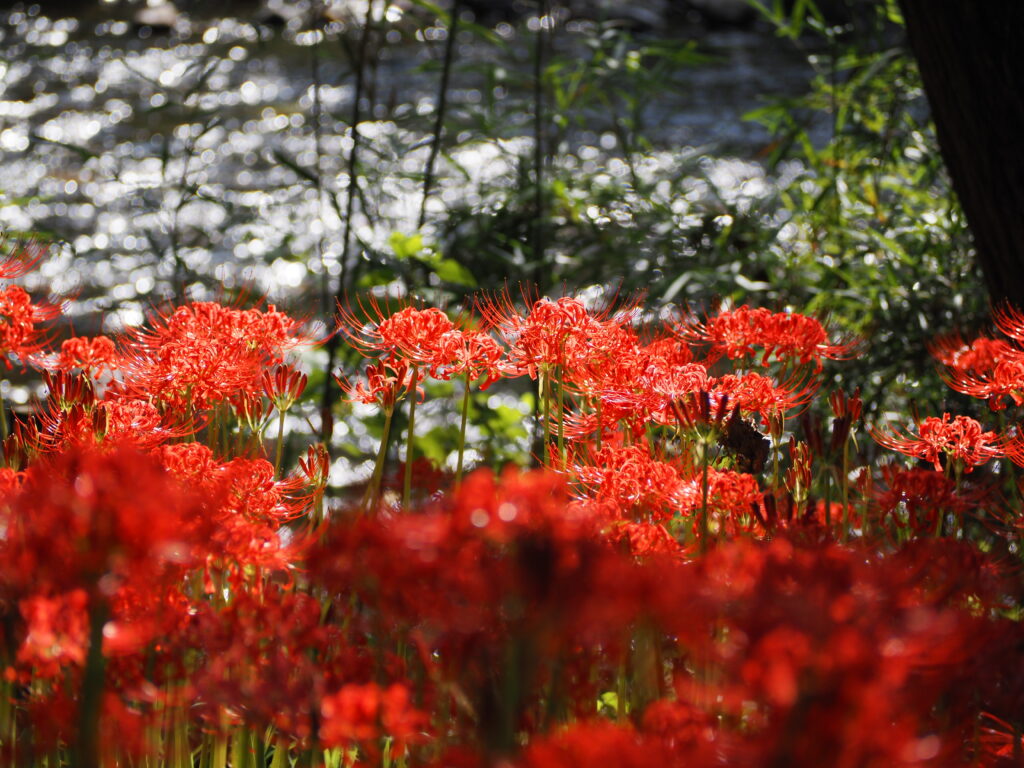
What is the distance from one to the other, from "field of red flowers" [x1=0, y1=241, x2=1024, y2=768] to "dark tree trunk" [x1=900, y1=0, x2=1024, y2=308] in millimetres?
731

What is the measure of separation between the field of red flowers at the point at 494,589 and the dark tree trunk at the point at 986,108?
731 mm

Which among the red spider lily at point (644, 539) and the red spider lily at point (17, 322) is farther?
the red spider lily at point (17, 322)

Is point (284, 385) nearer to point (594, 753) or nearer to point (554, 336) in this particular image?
point (554, 336)

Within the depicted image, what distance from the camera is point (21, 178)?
505 centimetres

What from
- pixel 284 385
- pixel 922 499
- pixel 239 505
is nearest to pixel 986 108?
pixel 922 499

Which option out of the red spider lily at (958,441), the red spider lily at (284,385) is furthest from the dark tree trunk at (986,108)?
the red spider lily at (284,385)

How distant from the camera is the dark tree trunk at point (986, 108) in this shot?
1.56 meters

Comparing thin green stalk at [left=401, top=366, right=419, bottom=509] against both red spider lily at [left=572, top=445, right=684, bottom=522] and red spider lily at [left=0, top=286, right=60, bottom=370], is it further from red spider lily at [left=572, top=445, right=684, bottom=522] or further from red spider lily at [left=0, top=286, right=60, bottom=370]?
red spider lily at [left=0, top=286, right=60, bottom=370]

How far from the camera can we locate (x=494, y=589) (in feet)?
1.61

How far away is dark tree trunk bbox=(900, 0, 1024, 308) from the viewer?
156 cm

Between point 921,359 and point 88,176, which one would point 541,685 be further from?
point 88,176

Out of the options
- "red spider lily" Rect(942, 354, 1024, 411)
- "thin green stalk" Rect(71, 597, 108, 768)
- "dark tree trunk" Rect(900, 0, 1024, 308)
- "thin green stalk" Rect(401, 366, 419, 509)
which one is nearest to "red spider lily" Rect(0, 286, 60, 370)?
"thin green stalk" Rect(401, 366, 419, 509)

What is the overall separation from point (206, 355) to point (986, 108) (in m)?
1.31

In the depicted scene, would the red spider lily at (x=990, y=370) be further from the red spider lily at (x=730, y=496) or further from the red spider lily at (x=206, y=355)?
the red spider lily at (x=206, y=355)
